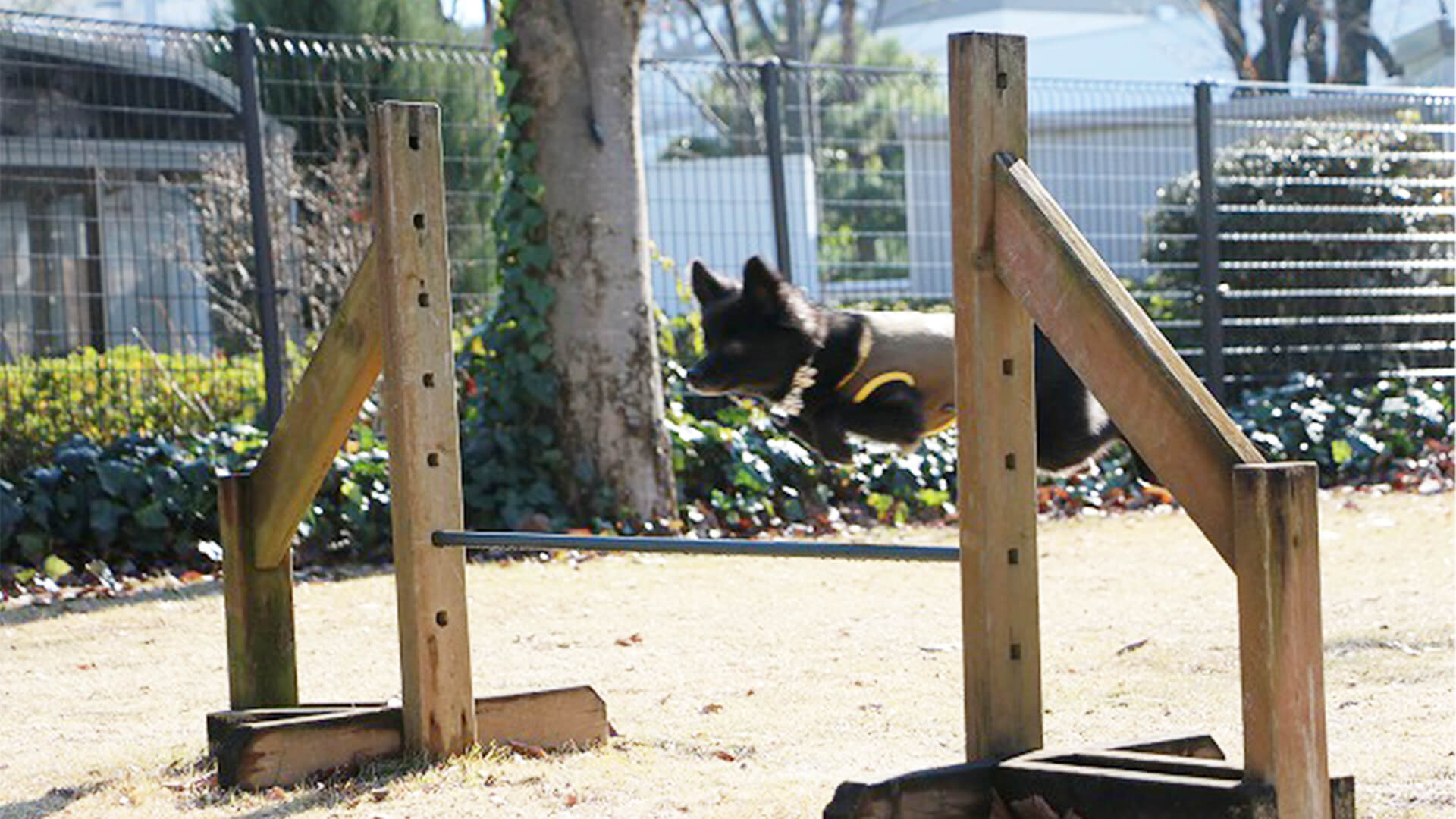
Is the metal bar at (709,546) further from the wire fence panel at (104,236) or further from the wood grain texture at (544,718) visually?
the wire fence panel at (104,236)

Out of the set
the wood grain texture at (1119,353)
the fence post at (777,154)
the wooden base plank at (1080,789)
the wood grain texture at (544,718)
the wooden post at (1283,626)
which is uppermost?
the fence post at (777,154)

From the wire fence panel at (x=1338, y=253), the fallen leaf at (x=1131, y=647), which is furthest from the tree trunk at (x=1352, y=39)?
the fallen leaf at (x=1131, y=647)

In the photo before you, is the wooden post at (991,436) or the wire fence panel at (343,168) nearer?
the wooden post at (991,436)

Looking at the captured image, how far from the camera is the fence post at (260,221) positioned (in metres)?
9.77

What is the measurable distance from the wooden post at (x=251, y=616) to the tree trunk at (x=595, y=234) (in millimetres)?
4429

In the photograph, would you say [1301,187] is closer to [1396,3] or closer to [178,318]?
[178,318]

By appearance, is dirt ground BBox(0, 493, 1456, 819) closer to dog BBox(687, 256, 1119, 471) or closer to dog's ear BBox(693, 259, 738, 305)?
dog BBox(687, 256, 1119, 471)

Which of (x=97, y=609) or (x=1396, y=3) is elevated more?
(x=1396, y=3)

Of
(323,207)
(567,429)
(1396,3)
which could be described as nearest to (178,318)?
(323,207)

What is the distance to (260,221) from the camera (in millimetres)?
9766

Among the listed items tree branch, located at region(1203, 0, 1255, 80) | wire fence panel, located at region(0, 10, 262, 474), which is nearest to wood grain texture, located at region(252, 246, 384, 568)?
wire fence panel, located at region(0, 10, 262, 474)

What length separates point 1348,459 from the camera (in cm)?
1189

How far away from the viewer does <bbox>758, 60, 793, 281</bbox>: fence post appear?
1134cm

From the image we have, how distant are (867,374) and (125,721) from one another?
93.2 inches
